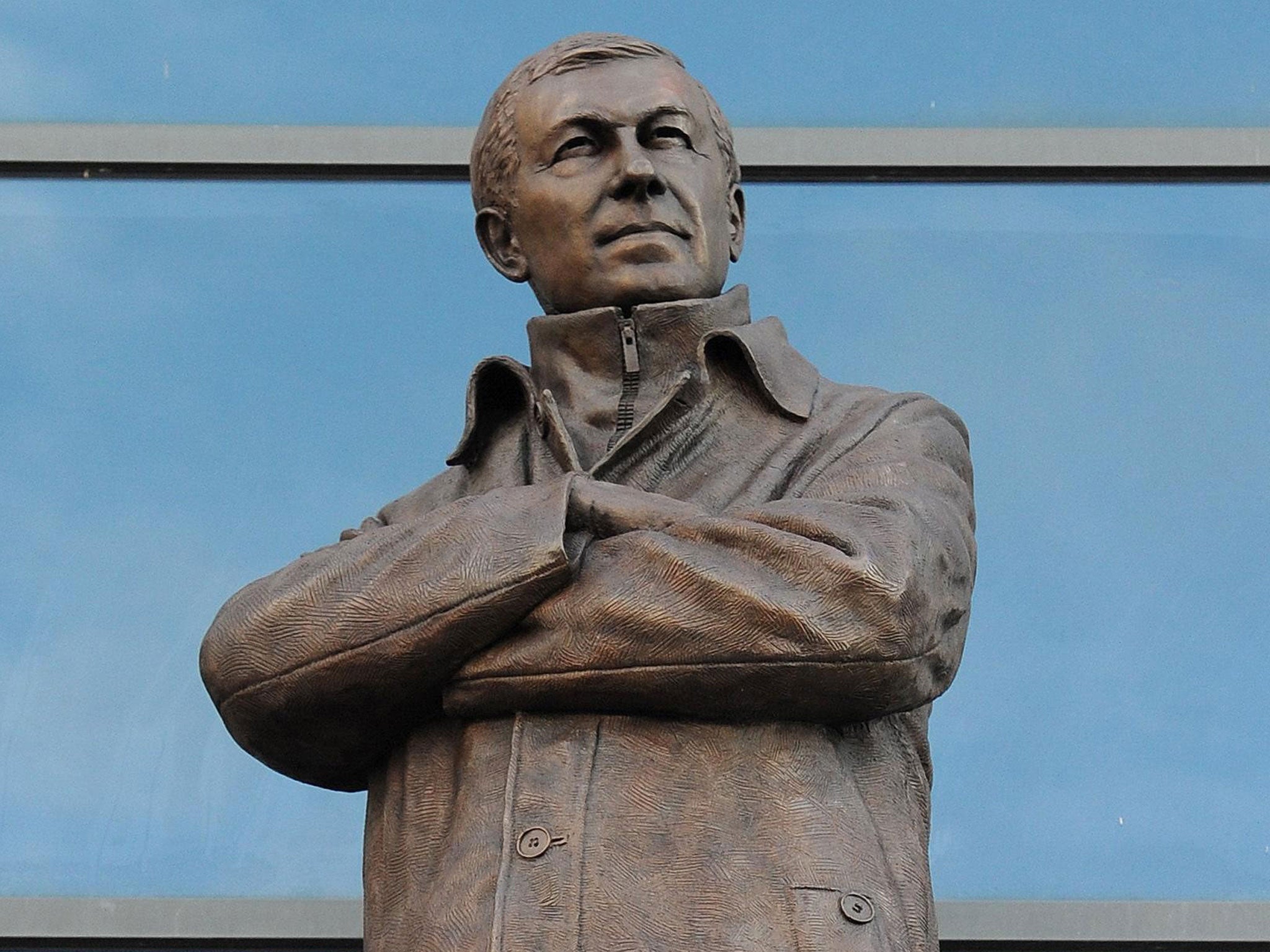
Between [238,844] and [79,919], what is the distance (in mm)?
408

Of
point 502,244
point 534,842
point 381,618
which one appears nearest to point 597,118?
point 502,244

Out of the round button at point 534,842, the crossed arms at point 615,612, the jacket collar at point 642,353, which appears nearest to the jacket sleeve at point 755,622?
the crossed arms at point 615,612

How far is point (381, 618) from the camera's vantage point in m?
4.22

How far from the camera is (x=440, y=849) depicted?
432cm

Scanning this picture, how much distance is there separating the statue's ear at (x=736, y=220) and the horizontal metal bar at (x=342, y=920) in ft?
9.76

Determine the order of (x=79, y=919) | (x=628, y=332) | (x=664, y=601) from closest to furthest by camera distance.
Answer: (x=664, y=601) < (x=628, y=332) < (x=79, y=919)

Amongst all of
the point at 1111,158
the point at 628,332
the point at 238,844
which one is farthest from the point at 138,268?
the point at 628,332

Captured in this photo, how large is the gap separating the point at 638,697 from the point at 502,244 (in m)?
0.94

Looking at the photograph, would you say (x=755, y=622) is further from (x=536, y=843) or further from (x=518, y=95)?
(x=518, y=95)

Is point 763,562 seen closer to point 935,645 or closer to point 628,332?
point 935,645

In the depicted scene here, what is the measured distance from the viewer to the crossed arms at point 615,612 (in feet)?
13.4

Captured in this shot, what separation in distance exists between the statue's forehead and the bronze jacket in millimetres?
492

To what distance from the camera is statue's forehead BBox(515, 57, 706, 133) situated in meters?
4.68

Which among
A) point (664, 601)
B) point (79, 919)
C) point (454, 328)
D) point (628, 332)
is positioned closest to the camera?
point (664, 601)
